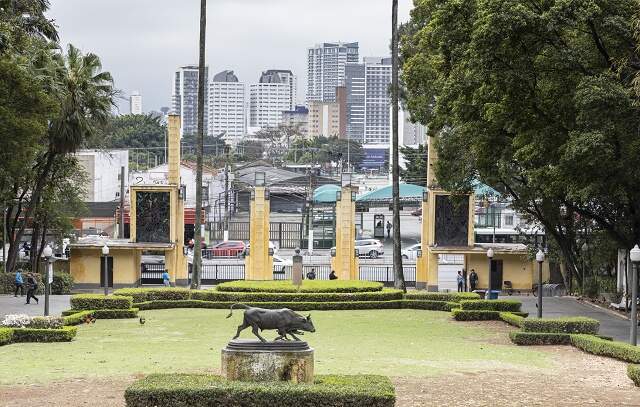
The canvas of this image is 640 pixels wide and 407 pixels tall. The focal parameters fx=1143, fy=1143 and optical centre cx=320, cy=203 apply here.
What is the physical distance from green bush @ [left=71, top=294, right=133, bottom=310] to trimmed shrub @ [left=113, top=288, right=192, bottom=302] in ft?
8.62

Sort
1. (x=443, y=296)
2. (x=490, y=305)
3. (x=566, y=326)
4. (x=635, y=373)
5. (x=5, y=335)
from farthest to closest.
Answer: (x=443, y=296)
(x=490, y=305)
(x=566, y=326)
(x=5, y=335)
(x=635, y=373)

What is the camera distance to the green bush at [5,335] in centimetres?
2364

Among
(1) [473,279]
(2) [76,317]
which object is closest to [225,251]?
(1) [473,279]

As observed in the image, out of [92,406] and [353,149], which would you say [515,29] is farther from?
[353,149]

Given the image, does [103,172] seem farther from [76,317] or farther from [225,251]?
[76,317]

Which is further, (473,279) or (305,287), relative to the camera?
(473,279)

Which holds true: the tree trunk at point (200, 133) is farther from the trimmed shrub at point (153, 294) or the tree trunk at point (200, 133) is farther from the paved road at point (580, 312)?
the paved road at point (580, 312)

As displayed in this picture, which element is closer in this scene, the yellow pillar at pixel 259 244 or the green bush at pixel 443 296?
the green bush at pixel 443 296

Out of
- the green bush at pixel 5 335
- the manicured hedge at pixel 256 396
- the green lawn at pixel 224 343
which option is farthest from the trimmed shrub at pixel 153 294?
the manicured hedge at pixel 256 396

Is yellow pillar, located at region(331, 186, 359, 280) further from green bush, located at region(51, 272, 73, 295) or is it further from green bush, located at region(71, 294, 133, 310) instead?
green bush, located at region(71, 294, 133, 310)

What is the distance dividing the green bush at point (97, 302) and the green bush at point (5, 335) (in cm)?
682

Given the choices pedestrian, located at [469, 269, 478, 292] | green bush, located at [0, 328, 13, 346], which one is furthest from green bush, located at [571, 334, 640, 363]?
pedestrian, located at [469, 269, 478, 292]

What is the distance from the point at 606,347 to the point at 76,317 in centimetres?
1324

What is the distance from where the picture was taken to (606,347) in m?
22.6
